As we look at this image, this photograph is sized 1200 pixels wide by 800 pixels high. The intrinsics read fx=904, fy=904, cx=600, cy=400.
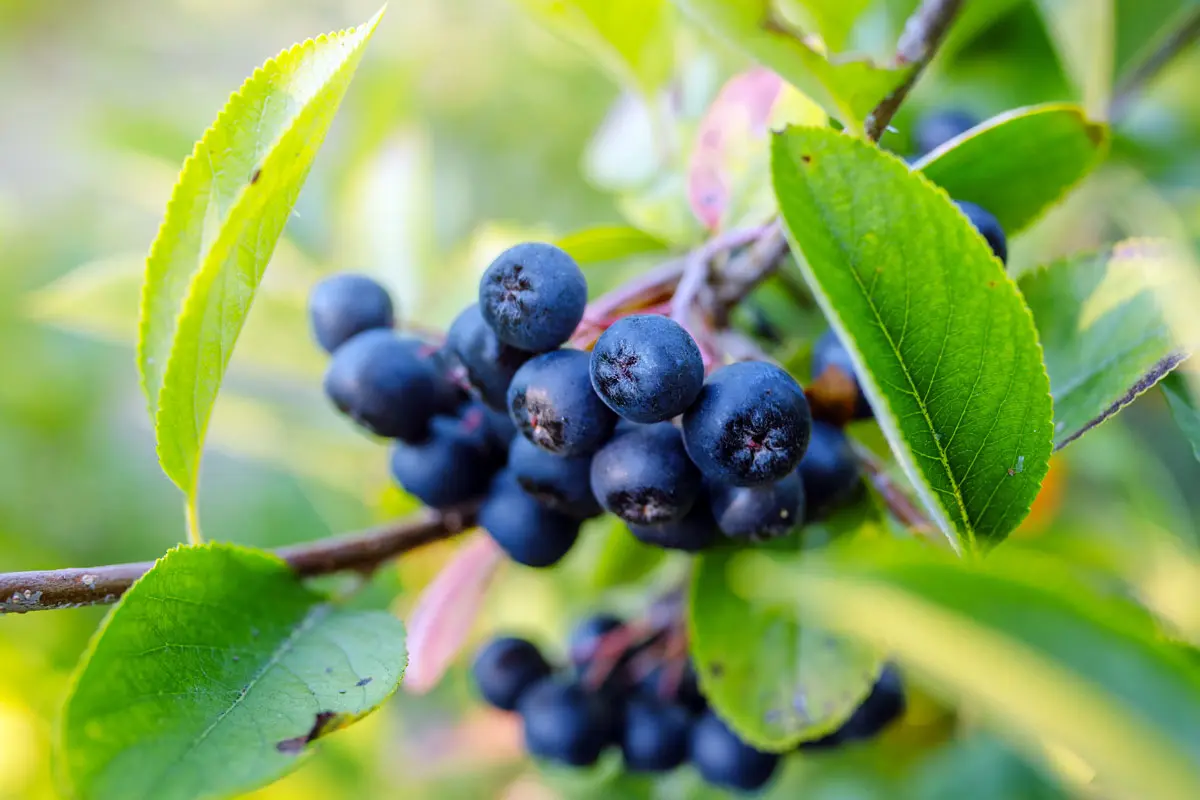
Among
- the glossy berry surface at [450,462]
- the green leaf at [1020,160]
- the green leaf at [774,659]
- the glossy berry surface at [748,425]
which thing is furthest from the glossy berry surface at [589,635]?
the green leaf at [1020,160]

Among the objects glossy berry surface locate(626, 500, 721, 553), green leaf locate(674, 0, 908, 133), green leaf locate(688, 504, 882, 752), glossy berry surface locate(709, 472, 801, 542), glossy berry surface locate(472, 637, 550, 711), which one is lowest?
glossy berry surface locate(472, 637, 550, 711)

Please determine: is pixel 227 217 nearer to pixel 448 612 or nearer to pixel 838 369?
pixel 838 369

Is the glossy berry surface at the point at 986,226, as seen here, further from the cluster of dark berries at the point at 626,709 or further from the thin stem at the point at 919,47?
the cluster of dark berries at the point at 626,709

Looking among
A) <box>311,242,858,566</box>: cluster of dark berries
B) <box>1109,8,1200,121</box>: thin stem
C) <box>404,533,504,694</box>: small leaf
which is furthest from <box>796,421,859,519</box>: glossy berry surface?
<box>1109,8,1200,121</box>: thin stem

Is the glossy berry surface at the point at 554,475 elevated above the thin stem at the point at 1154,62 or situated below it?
below

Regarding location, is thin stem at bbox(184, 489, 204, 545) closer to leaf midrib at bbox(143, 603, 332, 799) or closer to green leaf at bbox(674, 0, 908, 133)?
leaf midrib at bbox(143, 603, 332, 799)

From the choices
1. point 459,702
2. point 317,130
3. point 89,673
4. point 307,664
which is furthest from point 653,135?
point 459,702
